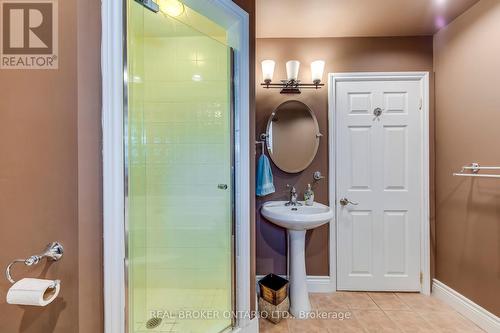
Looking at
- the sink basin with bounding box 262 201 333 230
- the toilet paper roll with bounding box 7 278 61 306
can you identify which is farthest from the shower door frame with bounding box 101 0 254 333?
the sink basin with bounding box 262 201 333 230

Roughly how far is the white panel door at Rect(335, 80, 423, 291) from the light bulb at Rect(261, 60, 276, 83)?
2.19 feet

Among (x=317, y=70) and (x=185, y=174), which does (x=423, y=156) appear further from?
(x=185, y=174)

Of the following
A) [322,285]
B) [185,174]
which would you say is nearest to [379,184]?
[322,285]

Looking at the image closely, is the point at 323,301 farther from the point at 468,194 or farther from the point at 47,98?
the point at 47,98

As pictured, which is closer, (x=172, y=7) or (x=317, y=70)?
(x=172, y=7)

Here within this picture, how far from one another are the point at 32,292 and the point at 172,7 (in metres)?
1.55

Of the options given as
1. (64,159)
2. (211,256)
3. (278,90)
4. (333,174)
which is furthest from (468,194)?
(64,159)

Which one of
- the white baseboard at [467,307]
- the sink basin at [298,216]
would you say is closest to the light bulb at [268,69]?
the sink basin at [298,216]

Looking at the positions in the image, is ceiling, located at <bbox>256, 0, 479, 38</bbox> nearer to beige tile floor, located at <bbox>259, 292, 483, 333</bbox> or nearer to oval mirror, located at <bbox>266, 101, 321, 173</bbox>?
oval mirror, located at <bbox>266, 101, 321, 173</bbox>

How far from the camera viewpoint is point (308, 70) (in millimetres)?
2223

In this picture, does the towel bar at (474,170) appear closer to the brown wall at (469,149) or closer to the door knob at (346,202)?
the brown wall at (469,149)

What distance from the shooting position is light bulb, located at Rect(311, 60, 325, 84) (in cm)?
209

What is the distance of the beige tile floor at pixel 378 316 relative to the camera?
1730mm

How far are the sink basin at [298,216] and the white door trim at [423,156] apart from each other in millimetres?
364
